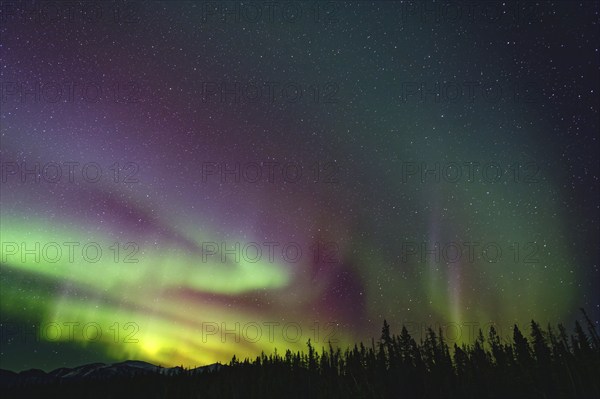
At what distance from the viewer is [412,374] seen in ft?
236

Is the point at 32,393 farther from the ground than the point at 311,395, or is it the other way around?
the point at 32,393

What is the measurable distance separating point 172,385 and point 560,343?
75309 mm

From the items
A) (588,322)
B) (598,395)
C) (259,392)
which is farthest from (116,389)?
(588,322)

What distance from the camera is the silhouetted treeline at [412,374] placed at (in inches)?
1925

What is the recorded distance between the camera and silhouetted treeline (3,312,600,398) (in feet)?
160

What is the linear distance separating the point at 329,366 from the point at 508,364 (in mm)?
37334

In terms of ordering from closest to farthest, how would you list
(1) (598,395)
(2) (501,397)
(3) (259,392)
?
1. (1) (598,395)
2. (2) (501,397)
3. (3) (259,392)

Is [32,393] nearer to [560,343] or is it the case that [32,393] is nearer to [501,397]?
[501,397]

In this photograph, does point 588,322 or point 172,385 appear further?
point 172,385

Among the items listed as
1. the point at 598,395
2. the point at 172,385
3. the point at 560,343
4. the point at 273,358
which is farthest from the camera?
the point at 273,358

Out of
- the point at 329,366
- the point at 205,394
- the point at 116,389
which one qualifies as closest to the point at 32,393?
the point at 116,389

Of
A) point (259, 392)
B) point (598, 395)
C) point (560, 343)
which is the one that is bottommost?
point (598, 395)

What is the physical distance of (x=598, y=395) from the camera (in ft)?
132

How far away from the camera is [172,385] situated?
82750 millimetres
